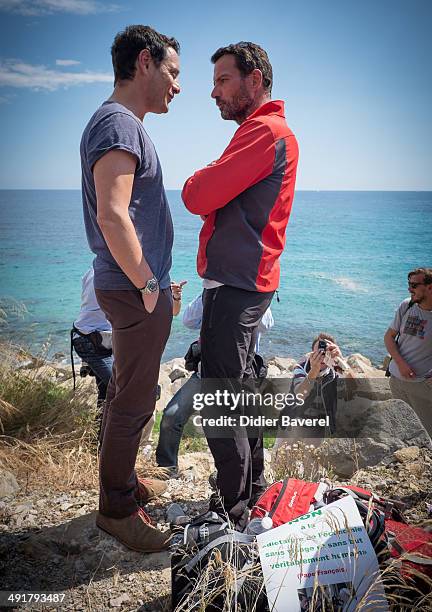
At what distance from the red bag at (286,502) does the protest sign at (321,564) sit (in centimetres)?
15

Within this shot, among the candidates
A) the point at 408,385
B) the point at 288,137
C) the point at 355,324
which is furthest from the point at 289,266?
the point at 288,137

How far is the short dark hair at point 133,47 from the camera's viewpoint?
2133 millimetres

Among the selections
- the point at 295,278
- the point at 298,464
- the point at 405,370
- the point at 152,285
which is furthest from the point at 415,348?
the point at 295,278

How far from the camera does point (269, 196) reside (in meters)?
2.37

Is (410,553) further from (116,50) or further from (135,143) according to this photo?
(116,50)

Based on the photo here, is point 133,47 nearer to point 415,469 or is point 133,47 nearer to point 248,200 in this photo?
point 248,200

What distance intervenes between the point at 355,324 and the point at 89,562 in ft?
53.9

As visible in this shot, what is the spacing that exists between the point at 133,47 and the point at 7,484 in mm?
2495

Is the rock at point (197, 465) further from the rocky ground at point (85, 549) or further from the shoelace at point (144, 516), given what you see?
the shoelace at point (144, 516)

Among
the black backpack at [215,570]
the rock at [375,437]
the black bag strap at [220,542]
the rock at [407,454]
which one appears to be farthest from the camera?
the rock at [375,437]

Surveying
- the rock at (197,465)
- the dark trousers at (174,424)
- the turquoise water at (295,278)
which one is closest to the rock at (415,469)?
the rock at (197,465)

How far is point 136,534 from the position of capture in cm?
234

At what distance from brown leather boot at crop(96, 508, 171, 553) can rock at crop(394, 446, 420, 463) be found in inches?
84.6

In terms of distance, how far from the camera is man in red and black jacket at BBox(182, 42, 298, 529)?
2.27 meters
